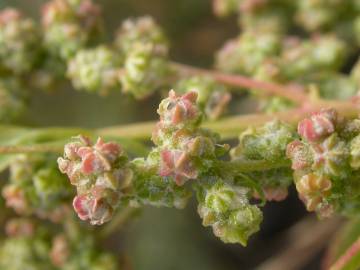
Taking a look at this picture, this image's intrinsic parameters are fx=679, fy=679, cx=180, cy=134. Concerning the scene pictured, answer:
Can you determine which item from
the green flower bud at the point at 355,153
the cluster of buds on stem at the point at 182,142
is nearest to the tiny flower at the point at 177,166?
the cluster of buds on stem at the point at 182,142

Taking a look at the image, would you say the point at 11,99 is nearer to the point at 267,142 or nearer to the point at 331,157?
the point at 267,142

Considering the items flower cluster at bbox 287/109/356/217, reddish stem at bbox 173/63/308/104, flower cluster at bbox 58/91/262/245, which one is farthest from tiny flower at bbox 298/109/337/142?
reddish stem at bbox 173/63/308/104

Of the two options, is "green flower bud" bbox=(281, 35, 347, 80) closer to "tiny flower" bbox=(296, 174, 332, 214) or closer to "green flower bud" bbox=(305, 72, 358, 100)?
"green flower bud" bbox=(305, 72, 358, 100)

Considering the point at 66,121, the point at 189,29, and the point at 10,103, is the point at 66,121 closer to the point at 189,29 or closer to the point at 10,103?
the point at 189,29

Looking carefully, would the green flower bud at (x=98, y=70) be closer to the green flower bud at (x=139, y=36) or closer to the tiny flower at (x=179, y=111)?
the green flower bud at (x=139, y=36)

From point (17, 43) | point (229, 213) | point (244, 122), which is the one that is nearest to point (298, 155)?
point (229, 213)
